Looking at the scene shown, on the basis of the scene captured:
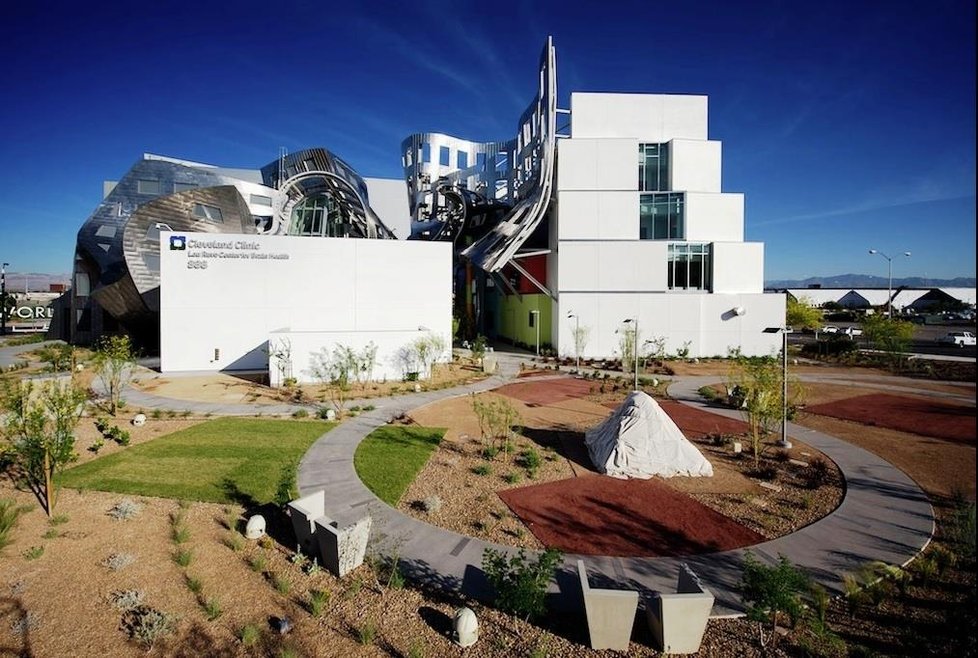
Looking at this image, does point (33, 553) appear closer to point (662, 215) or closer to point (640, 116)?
point (662, 215)

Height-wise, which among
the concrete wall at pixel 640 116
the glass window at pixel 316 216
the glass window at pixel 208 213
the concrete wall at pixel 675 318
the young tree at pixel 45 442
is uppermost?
the concrete wall at pixel 640 116

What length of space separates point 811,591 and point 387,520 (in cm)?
735

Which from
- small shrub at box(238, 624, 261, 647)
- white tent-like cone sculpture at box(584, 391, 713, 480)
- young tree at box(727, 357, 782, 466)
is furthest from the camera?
young tree at box(727, 357, 782, 466)

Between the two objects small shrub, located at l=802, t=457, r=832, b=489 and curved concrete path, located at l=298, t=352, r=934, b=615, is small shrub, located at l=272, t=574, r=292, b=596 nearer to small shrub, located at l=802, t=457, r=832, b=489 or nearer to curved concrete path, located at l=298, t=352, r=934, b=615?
curved concrete path, located at l=298, t=352, r=934, b=615

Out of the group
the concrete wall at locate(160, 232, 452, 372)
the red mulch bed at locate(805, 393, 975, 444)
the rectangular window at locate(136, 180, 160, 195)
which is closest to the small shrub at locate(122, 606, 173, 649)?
the concrete wall at locate(160, 232, 452, 372)

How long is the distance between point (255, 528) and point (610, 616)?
657cm

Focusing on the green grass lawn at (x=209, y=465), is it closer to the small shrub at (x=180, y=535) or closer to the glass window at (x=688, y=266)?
the small shrub at (x=180, y=535)

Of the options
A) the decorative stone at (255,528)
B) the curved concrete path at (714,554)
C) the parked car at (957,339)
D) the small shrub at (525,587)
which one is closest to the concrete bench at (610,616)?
the small shrub at (525,587)

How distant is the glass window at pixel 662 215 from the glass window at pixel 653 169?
3.31ft

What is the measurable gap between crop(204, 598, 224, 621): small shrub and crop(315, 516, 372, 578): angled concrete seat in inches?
63.5

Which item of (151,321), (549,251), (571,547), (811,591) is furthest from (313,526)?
(151,321)

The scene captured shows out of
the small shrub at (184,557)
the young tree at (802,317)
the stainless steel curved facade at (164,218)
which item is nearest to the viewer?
the small shrub at (184,557)

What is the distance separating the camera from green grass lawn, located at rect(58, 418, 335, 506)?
1075 centimetres

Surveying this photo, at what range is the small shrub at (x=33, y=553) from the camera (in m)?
7.93
